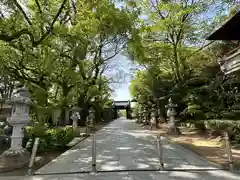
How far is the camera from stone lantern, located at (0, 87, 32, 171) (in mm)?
6750

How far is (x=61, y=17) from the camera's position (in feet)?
45.3

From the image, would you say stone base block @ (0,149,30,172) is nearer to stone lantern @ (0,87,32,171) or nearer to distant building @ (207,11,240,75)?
stone lantern @ (0,87,32,171)

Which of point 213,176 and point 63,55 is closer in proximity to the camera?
point 213,176

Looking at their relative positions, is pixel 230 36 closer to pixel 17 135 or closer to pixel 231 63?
pixel 231 63

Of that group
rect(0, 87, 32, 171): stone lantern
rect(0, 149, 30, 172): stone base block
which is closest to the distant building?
rect(0, 87, 32, 171): stone lantern

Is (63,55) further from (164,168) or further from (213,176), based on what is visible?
(213,176)

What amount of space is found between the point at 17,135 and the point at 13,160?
2.62 feet

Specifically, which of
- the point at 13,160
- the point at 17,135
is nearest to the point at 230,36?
the point at 17,135

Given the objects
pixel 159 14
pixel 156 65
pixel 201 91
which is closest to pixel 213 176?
→ pixel 201 91

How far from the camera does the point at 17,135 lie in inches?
283

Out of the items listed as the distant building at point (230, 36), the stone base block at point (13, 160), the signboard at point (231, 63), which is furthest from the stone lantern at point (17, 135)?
the signboard at point (231, 63)

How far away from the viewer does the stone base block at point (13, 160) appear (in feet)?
21.6

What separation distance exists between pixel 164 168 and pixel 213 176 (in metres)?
1.28

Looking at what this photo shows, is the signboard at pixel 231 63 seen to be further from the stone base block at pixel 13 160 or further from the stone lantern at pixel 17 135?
the stone base block at pixel 13 160
